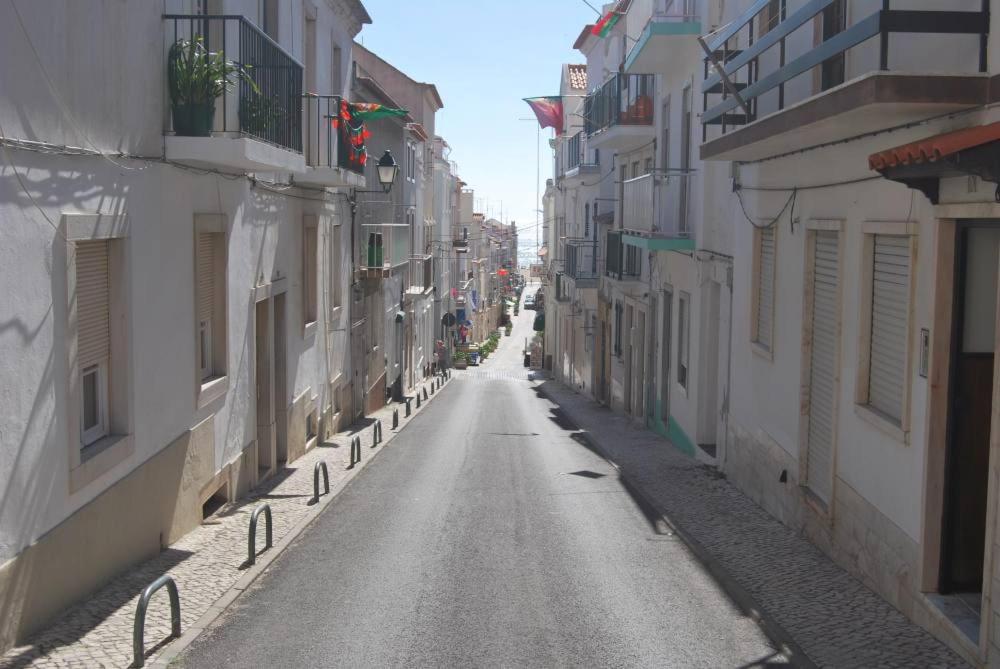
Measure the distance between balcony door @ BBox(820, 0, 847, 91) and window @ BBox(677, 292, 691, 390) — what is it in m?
7.51

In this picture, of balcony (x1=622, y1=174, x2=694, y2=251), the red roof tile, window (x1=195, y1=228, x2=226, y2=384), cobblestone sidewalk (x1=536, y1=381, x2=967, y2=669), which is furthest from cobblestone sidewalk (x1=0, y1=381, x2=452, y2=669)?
balcony (x1=622, y1=174, x2=694, y2=251)

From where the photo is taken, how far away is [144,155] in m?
8.98

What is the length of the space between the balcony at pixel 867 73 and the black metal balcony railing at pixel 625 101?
1062cm

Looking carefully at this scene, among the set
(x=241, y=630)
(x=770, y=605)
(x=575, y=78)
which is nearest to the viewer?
(x=241, y=630)

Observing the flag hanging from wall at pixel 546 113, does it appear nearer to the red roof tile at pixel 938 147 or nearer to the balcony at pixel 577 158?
the balcony at pixel 577 158

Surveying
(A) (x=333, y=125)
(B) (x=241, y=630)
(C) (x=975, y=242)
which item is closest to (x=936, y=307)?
(C) (x=975, y=242)

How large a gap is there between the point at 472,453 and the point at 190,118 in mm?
9245

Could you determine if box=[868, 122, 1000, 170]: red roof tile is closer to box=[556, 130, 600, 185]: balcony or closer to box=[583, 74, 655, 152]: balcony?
box=[583, 74, 655, 152]: balcony

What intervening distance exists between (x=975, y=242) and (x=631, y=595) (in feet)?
12.3

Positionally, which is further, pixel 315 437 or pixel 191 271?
pixel 315 437

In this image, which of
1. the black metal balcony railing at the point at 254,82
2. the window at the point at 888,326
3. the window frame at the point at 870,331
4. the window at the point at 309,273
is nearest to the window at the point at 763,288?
the window frame at the point at 870,331

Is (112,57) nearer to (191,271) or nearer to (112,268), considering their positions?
(112,268)

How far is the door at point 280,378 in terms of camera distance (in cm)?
1498

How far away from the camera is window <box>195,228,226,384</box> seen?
1138 cm
